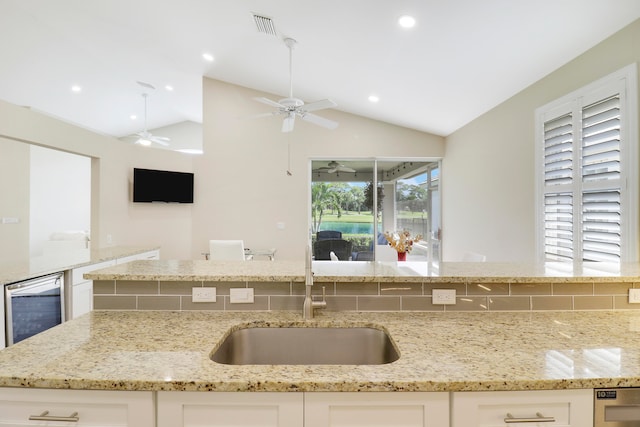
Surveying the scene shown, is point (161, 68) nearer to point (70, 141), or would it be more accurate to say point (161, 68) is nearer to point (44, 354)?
point (70, 141)

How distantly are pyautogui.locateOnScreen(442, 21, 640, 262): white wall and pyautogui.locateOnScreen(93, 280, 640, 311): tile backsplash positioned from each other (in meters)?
1.76

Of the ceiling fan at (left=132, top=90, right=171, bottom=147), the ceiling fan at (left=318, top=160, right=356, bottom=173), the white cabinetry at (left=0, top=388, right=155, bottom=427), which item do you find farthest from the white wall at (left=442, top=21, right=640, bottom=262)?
the ceiling fan at (left=132, top=90, right=171, bottom=147)

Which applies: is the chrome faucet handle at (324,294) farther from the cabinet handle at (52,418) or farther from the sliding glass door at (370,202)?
the sliding glass door at (370,202)

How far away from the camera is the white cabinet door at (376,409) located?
2.85 feet

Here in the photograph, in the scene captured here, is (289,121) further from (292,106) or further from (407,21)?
(407,21)

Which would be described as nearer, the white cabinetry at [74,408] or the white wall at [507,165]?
the white cabinetry at [74,408]

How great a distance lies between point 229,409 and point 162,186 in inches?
183

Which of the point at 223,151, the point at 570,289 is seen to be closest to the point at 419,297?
the point at 570,289

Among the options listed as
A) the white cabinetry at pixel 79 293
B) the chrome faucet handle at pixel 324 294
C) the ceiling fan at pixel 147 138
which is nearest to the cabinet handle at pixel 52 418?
the chrome faucet handle at pixel 324 294

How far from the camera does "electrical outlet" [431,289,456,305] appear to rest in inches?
56.5

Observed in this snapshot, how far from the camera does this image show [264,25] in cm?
313

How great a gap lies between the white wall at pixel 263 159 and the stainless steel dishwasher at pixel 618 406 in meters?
4.48

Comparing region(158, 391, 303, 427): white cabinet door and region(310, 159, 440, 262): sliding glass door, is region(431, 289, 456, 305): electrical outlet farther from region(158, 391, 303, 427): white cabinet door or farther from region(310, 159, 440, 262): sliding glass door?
region(310, 159, 440, 262): sliding glass door

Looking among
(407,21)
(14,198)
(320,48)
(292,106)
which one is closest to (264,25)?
(320,48)
